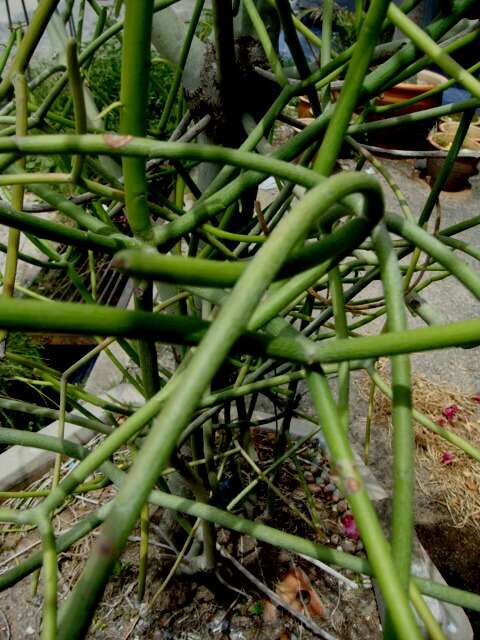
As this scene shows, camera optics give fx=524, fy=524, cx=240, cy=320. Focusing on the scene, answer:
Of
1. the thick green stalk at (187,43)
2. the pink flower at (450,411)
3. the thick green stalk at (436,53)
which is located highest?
the thick green stalk at (187,43)

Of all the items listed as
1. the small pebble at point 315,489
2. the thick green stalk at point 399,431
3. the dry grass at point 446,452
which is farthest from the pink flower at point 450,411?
the thick green stalk at point 399,431

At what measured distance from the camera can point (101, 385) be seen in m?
0.95

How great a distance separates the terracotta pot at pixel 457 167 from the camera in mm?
1830

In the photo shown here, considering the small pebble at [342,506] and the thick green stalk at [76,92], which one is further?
the small pebble at [342,506]

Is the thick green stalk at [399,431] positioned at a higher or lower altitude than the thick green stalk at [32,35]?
lower

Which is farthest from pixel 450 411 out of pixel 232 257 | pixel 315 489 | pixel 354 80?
pixel 354 80

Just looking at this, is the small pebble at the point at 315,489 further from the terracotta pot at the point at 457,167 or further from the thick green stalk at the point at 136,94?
the terracotta pot at the point at 457,167

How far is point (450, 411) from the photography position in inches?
46.3

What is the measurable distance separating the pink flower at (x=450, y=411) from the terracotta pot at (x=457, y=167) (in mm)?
965

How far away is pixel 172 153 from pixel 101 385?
0.80 metres

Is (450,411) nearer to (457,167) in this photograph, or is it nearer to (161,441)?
(457,167)


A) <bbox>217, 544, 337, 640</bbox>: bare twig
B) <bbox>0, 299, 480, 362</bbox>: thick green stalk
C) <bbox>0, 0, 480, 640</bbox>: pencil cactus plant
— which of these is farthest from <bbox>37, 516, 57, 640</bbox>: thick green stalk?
<bbox>217, 544, 337, 640</bbox>: bare twig

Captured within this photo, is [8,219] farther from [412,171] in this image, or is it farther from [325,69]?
[412,171]

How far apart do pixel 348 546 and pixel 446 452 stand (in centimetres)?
54
